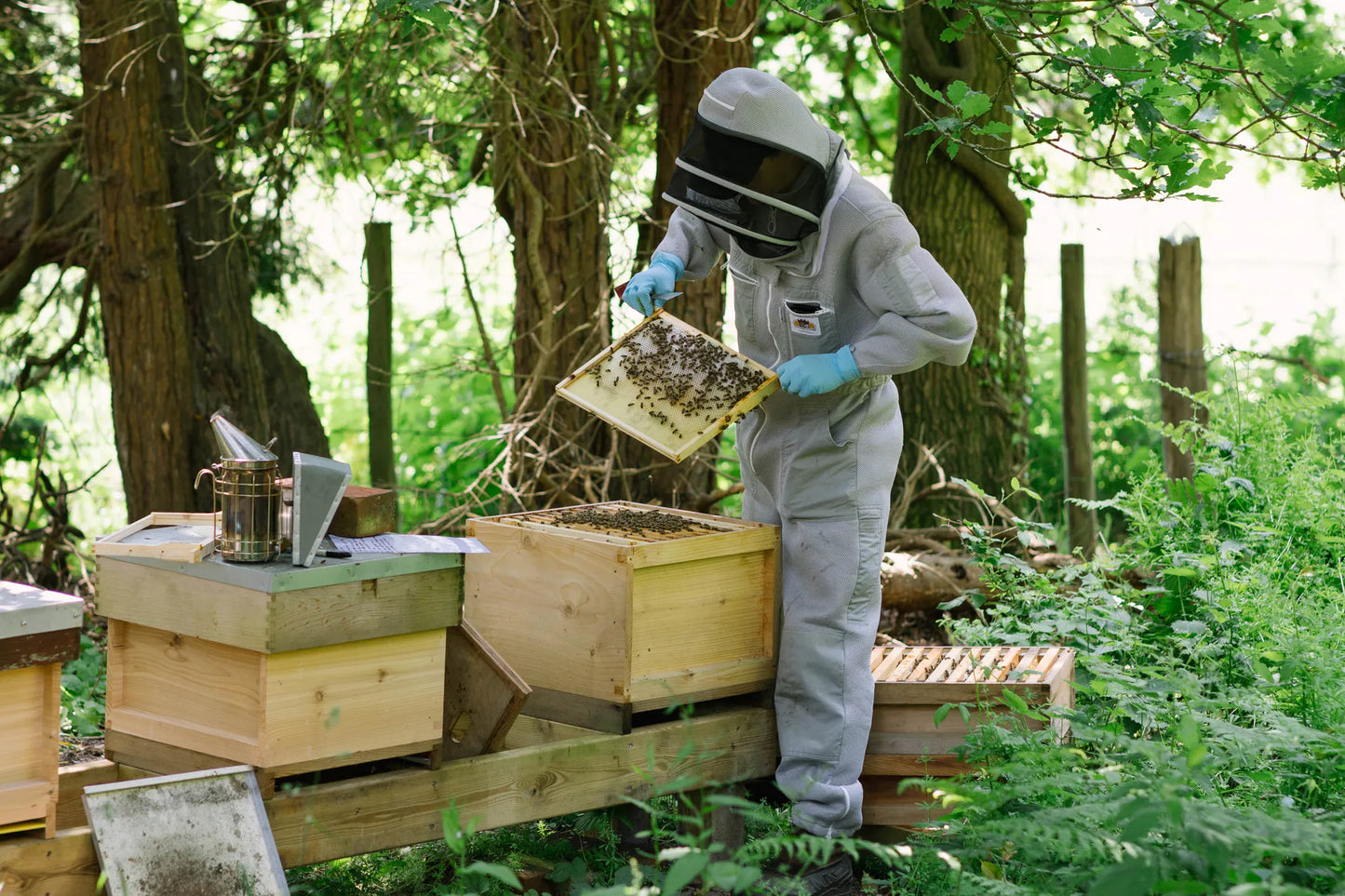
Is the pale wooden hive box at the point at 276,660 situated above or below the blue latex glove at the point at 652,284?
below

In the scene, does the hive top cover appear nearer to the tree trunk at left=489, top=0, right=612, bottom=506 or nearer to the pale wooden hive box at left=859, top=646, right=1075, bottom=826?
the pale wooden hive box at left=859, top=646, right=1075, bottom=826

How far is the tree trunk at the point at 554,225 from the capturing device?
5738 millimetres

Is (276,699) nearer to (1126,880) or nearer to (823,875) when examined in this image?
(823,875)

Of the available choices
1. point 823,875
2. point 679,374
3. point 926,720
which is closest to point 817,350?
point 679,374

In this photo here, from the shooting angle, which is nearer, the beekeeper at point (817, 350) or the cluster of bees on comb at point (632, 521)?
the beekeeper at point (817, 350)

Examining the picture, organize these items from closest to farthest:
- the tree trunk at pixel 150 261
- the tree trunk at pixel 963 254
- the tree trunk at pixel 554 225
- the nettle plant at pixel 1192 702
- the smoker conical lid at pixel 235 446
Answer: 1. the nettle plant at pixel 1192 702
2. the smoker conical lid at pixel 235 446
3. the tree trunk at pixel 554 225
4. the tree trunk at pixel 150 261
5. the tree trunk at pixel 963 254

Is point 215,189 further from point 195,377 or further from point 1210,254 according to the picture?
point 1210,254

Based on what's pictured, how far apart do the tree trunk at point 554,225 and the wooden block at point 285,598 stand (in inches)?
107

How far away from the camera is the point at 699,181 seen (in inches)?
132

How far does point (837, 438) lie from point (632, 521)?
64 cm

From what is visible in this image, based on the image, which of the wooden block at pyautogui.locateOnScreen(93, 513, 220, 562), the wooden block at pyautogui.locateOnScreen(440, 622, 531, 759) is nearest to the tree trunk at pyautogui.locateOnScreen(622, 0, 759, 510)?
the wooden block at pyautogui.locateOnScreen(440, 622, 531, 759)

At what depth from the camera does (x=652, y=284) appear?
3738 mm

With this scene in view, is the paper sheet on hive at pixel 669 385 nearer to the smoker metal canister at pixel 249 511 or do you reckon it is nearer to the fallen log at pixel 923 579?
the smoker metal canister at pixel 249 511

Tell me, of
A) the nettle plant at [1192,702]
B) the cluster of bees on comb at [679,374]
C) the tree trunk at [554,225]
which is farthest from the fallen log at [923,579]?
the cluster of bees on comb at [679,374]
